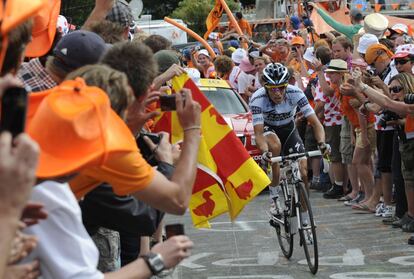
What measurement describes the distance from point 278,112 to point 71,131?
887 centimetres

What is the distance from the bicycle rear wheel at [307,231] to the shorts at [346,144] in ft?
15.1

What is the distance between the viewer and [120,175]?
364 centimetres

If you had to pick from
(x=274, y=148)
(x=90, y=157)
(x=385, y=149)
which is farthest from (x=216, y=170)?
(x=385, y=149)

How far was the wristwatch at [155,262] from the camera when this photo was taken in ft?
12.7

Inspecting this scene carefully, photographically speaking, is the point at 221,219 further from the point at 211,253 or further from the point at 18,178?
the point at 18,178

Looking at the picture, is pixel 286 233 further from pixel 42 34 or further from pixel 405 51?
pixel 42 34

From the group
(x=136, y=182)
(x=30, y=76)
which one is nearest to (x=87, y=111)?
(x=136, y=182)

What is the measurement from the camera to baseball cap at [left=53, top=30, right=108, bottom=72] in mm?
4884

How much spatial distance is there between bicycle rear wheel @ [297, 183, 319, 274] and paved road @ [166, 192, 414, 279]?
12 centimetres

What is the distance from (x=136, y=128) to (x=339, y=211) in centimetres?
932

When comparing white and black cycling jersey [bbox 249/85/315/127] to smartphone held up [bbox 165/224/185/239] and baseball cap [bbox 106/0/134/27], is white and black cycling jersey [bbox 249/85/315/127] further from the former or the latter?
smartphone held up [bbox 165/224/185/239]

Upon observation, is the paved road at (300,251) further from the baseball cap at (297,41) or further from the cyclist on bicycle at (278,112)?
the baseball cap at (297,41)

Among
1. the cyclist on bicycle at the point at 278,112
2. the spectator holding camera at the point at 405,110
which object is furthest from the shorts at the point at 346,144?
the cyclist on bicycle at the point at 278,112

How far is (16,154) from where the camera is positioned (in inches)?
102
